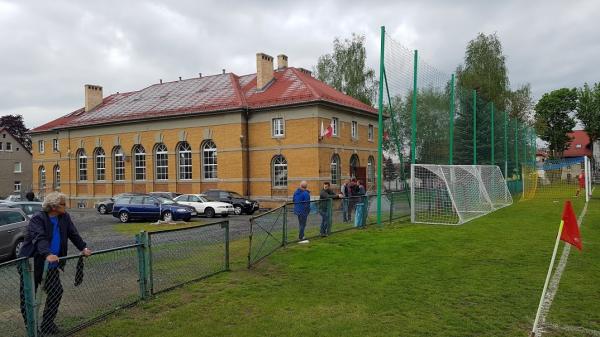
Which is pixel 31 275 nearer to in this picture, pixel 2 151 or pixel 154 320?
pixel 154 320

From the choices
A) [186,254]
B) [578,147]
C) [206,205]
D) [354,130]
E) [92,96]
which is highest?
[92,96]

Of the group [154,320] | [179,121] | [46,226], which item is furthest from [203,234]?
[179,121]

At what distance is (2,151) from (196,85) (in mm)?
35449

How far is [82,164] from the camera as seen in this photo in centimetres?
4384

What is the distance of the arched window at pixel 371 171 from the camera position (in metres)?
38.3

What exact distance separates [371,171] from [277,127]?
8.69 m

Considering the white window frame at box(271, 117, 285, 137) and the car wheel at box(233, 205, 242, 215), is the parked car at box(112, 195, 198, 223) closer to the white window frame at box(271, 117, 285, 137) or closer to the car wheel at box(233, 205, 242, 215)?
the car wheel at box(233, 205, 242, 215)

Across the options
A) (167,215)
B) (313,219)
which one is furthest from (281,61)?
(313,219)

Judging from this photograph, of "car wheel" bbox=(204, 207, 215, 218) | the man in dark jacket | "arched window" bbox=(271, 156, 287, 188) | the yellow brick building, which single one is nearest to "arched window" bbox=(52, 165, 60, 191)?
the yellow brick building

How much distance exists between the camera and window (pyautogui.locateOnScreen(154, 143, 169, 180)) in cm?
3856

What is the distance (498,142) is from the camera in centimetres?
3219

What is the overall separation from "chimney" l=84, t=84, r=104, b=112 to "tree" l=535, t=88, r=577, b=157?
58.9 metres

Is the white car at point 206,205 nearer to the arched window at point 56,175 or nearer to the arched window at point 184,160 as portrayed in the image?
the arched window at point 184,160

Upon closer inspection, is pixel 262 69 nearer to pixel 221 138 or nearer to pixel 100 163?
pixel 221 138
